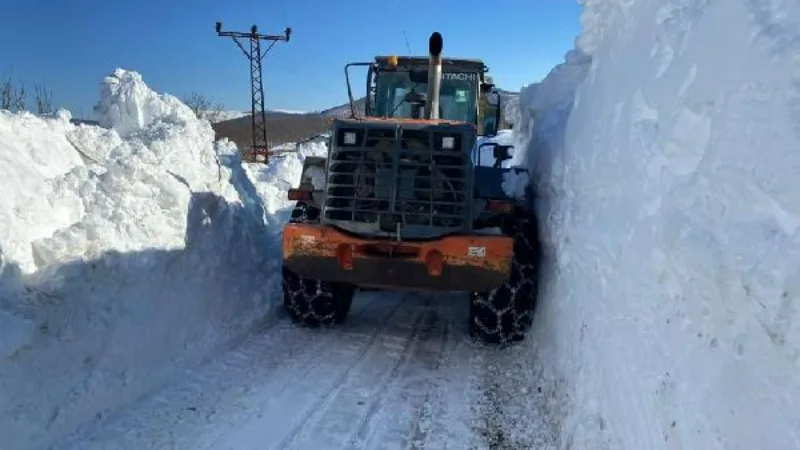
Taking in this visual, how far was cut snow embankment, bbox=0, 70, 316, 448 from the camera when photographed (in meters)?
4.68

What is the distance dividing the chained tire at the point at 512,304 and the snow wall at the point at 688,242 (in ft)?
3.51

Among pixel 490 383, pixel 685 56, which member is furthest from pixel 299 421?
pixel 685 56

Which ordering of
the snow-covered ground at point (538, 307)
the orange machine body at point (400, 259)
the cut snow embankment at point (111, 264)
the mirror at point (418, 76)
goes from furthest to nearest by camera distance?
the mirror at point (418, 76), the orange machine body at point (400, 259), the cut snow embankment at point (111, 264), the snow-covered ground at point (538, 307)

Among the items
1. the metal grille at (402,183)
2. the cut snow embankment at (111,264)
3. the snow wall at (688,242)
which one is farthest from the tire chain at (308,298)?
the snow wall at (688,242)

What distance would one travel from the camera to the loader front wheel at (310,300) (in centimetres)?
711

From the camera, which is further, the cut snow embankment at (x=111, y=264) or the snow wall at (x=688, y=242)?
the cut snow embankment at (x=111, y=264)

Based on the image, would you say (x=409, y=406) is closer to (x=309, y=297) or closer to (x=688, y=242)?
(x=309, y=297)

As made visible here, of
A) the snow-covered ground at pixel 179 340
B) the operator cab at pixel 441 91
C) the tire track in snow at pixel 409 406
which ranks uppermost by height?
the operator cab at pixel 441 91

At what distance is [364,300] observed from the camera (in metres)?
8.65

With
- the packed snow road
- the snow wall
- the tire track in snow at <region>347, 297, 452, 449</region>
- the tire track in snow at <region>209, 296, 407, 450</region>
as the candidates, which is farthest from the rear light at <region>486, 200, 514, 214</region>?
the tire track in snow at <region>209, 296, 407, 450</region>

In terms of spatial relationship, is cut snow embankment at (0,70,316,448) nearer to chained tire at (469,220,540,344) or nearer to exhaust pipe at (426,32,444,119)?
chained tire at (469,220,540,344)

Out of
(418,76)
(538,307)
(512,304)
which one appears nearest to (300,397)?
(512,304)

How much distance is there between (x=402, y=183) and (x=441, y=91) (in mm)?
2680

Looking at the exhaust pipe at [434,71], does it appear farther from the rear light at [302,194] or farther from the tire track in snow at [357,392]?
the tire track in snow at [357,392]
